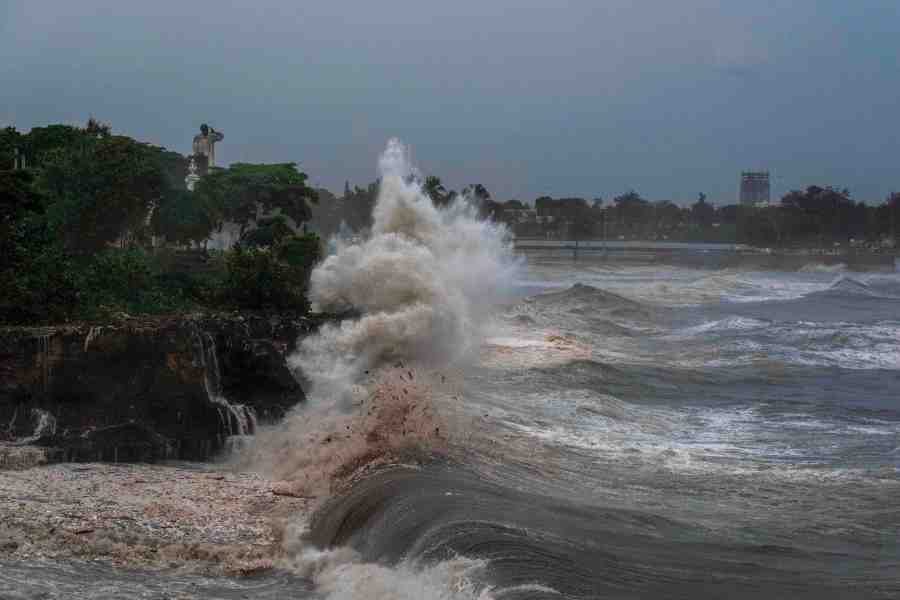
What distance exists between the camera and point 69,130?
119 ft

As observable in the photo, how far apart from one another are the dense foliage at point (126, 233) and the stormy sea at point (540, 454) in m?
2.28

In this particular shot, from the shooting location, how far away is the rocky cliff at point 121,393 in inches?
603

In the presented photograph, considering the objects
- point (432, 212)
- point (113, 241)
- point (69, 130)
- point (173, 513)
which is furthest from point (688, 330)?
point (173, 513)

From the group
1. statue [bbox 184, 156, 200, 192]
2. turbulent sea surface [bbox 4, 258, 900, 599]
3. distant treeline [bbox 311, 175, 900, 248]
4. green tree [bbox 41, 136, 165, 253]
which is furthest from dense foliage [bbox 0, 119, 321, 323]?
distant treeline [bbox 311, 175, 900, 248]

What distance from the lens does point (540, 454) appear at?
606 inches

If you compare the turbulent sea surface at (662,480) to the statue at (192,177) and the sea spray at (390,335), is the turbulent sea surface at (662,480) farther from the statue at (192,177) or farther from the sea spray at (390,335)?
the statue at (192,177)

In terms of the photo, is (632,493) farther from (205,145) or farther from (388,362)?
(205,145)

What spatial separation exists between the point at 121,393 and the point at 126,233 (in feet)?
57.9

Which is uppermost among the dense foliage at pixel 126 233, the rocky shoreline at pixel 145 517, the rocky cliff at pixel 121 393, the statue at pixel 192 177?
the statue at pixel 192 177

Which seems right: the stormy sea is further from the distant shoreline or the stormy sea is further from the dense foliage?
the distant shoreline

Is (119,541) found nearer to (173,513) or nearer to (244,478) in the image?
(173,513)

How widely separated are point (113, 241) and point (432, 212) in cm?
850

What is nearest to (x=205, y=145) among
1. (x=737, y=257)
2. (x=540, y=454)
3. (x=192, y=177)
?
(x=192, y=177)

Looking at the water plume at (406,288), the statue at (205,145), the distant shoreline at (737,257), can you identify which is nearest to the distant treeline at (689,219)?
the distant shoreline at (737,257)
